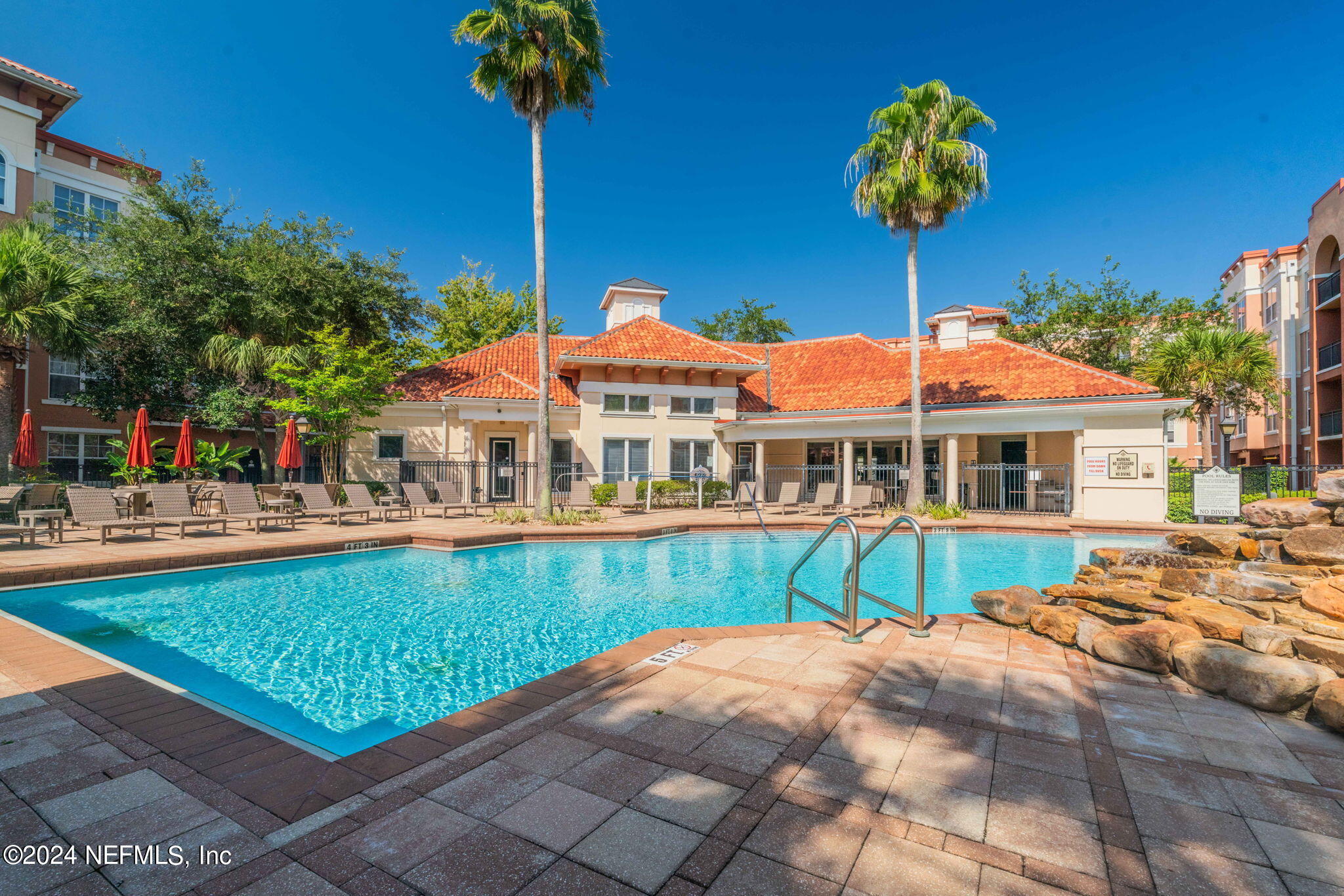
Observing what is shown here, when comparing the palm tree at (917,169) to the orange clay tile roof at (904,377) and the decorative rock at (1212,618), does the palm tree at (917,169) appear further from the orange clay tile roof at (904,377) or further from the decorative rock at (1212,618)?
the decorative rock at (1212,618)

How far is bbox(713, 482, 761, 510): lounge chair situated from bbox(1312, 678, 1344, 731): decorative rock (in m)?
16.2

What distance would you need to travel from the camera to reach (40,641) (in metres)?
4.83

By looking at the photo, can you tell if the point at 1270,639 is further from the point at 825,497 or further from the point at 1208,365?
the point at 1208,365

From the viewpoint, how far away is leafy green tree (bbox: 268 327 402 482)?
1750 cm

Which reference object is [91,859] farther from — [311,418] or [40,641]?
[311,418]

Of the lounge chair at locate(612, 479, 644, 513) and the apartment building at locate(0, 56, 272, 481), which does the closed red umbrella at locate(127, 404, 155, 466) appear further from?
the lounge chair at locate(612, 479, 644, 513)

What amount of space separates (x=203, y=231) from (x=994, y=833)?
25.2m

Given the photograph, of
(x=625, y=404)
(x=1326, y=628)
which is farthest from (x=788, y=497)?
(x=1326, y=628)

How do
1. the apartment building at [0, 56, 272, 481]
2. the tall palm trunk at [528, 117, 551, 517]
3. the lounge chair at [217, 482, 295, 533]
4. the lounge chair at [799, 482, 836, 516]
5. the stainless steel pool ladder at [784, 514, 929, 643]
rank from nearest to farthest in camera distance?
the stainless steel pool ladder at [784, 514, 929, 643] → the lounge chair at [217, 482, 295, 533] → the tall palm trunk at [528, 117, 551, 517] → the lounge chair at [799, 482, 836, 516] → the apartment building at [0, 56, 272, 481]

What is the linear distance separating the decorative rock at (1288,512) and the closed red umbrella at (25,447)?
21555 millimetres

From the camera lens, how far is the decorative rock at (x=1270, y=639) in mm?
4117

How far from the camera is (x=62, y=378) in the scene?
70.1 ft

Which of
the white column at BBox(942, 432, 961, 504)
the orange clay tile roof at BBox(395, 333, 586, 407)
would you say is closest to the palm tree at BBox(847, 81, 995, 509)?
the white column at BBox(942, 432, 961, 504)

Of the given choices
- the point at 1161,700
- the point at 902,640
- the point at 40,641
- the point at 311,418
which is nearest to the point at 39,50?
the point at 311,418
